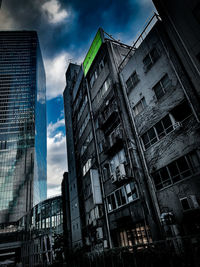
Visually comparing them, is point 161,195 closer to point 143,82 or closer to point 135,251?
point 135,251

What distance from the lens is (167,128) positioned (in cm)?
1366

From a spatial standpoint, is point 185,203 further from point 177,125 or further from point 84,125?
point 84,125

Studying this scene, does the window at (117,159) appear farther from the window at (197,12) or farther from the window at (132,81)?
the window at (197,12)

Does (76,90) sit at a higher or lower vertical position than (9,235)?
higher

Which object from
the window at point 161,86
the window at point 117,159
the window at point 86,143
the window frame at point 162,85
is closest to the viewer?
the window frame at point 162,85

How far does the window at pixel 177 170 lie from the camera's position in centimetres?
1148


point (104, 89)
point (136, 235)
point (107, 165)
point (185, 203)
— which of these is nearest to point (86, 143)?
point (107, 165)

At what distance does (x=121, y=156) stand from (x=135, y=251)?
392 inches

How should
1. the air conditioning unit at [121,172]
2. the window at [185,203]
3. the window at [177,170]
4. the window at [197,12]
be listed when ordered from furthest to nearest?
the air conditioning unit at [121,172] < the window at [197,12] < the window at [177,170] < the window at [185,203]

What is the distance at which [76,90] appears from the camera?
33.3m

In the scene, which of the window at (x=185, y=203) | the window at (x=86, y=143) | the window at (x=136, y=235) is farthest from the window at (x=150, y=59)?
the window at (x=136, y=235)

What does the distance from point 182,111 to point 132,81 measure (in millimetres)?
7139

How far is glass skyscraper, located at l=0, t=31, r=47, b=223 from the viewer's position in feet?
322

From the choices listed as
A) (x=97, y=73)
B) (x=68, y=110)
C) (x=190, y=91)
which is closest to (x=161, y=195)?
(x=190, y=91)
